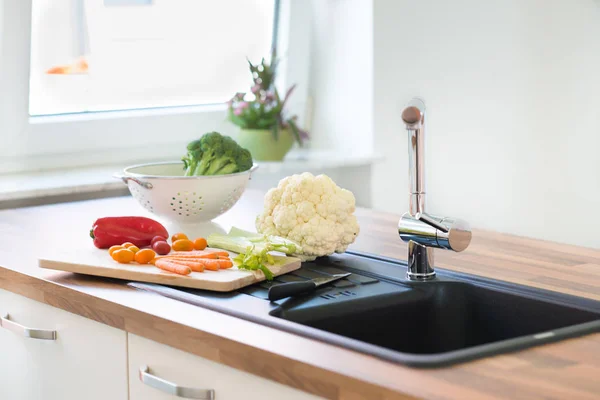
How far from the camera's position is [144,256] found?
4.80ft

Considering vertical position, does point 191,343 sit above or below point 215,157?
below

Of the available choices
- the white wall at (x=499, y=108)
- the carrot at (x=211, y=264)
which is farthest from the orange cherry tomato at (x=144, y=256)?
the white wall at (x=499, y=108)

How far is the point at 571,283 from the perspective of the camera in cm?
138

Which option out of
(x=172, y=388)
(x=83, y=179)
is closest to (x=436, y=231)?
(x=172, y=388)

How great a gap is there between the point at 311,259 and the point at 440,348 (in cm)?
30

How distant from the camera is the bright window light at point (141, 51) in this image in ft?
9.07

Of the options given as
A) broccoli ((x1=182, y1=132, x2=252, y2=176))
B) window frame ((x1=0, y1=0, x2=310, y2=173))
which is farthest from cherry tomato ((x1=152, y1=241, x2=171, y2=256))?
window frame ((x1=0, y1=0, x2=310, y2=173))

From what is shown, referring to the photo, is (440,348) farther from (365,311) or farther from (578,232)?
(578,232)

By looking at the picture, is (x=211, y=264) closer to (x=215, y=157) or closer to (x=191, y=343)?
(x=191, y=343)

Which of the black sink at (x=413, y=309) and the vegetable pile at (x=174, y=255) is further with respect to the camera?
the vegetable pile at (x=174, y=255)

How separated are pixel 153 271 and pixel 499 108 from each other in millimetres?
2105

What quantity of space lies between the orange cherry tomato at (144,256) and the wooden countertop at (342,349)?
0.18 feet

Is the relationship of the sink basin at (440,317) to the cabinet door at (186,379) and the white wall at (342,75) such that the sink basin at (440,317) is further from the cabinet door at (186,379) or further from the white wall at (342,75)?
the white wall at (342,75)

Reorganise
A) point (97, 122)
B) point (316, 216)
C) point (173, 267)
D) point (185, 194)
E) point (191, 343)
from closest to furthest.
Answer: point (191, 343) → point (173, 267) → point (316, 216) → point (185, 194) → point (97, 122)
